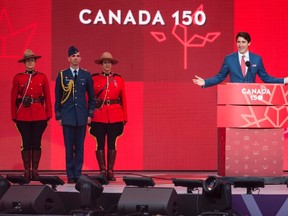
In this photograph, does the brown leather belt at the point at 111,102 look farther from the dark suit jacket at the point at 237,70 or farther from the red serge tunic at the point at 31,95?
the dark suit jacket at the point at 237,70

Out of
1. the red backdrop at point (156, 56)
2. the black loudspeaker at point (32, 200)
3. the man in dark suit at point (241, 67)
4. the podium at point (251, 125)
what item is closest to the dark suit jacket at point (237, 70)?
the man in dark suit at point (241, 67)

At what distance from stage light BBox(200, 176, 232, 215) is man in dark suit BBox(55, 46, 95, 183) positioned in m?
2.26

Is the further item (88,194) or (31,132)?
(31,132)

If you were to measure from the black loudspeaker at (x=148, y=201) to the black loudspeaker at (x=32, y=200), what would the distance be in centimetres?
64

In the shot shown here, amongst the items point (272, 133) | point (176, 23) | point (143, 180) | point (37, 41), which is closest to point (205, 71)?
point (176, 23)

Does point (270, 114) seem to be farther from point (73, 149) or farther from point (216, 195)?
point (73, 149)

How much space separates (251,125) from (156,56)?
3338 mm

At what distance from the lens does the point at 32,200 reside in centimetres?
609

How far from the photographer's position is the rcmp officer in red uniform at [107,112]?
8258 mm

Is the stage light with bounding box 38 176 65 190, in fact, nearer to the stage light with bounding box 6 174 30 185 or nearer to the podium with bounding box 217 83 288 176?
the stage light with bounding box 6 174 30 185

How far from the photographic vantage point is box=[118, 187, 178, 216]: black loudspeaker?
588 cm

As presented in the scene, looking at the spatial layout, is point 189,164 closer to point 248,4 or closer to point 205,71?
point 205,71

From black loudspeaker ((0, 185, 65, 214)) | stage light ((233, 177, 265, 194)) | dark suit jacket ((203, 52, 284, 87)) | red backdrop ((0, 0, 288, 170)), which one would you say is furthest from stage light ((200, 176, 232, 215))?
red backdrop ((0, 0, 288, 170))

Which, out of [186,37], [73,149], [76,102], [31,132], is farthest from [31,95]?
[186,37]
